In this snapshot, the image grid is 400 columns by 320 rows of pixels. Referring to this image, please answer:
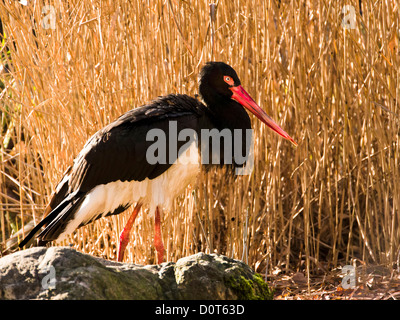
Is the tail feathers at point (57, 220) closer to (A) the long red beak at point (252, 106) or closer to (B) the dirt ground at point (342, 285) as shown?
(A) the long red beak at point (252, 106)

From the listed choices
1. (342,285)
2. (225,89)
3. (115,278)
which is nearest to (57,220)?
(115,278)

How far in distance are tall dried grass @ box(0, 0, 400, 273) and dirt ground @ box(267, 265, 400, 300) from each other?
104mm

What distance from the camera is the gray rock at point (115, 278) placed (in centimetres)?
231

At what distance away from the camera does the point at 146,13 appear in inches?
148

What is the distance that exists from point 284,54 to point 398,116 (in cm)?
92

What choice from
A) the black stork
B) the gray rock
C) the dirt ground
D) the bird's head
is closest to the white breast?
the black stork

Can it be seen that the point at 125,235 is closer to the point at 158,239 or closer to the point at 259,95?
the point at 158,239

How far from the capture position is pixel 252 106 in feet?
11.9

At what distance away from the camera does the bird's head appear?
140 inches

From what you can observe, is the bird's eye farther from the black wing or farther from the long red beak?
the black wing

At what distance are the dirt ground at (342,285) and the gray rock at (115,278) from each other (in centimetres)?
97

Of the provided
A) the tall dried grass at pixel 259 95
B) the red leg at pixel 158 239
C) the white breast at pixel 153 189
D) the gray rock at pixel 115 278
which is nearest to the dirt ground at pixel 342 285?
the tall dried grass at pixel 259 95

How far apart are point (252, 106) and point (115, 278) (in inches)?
63.0
